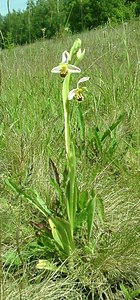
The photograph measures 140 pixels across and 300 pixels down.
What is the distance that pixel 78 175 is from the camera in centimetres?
154

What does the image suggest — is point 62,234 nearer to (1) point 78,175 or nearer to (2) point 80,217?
(2) point 80,217

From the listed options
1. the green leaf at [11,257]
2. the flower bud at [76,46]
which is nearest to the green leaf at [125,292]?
the green leaf at [11,257]

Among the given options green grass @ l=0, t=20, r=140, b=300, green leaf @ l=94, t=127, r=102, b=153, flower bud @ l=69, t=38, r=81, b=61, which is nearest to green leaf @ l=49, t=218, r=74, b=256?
green grass @ l=0, t=20, r=140, b=300

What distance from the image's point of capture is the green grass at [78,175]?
1.14 m

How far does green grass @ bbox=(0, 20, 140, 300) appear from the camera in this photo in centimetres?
114

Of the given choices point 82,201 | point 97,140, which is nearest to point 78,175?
point 97,140

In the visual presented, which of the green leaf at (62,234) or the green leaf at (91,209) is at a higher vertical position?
the green leaf at (91,209)

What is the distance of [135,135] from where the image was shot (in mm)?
1858

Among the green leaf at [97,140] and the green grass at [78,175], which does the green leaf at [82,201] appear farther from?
the green leaf at [97,140]

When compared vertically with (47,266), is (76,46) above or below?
above

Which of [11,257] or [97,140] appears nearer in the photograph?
[11,257]

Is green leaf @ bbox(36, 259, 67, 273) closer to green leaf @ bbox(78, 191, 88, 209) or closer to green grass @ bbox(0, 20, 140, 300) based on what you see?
green grass @ bbox(0, 20, 140, 300)

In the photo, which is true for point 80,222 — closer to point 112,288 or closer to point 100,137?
point 112,288

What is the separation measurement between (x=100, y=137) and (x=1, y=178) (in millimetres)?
429
